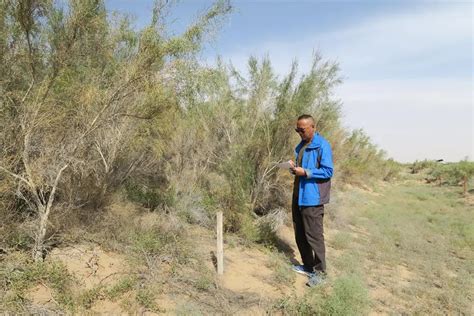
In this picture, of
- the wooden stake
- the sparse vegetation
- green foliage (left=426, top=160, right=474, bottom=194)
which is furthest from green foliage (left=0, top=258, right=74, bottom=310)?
green foliage (left=426, top=160, right=474, bottom=194)

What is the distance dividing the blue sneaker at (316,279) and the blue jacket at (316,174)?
0.88 metres

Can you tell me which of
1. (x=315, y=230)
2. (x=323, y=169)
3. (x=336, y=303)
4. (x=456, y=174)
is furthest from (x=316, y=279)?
(x=456, y=174)

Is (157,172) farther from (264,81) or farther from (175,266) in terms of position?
(175,266)

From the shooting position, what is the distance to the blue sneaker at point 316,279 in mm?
4445

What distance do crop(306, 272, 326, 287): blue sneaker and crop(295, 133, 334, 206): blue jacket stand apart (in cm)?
88

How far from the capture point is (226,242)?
5.97 metres

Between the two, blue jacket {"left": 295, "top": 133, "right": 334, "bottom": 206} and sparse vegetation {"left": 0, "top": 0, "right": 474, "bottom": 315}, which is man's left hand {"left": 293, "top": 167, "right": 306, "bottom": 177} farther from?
sparse vegetation {"left": 0, "top": 0, "right": 474, "bottom": 315}

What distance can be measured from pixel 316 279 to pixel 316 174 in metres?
1.26

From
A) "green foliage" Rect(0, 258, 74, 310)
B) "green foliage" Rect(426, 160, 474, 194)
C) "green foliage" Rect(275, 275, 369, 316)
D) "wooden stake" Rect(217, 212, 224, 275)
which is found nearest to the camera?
"green foliage" Rect(0, 258, 74, 310)

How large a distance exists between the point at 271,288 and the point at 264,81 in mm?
5232

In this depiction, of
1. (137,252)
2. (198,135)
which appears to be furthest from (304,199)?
(198,135)

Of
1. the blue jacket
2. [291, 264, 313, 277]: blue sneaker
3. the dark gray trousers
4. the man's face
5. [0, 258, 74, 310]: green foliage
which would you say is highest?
the man's face

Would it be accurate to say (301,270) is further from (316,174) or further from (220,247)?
(316,174)

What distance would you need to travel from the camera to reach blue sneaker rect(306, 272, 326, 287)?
4445mm
